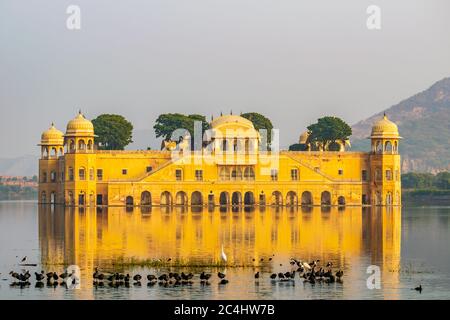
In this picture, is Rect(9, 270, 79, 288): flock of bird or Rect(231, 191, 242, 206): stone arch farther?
Rect(231, 191, 242, 206): stone arch

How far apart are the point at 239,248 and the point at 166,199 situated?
45980mm

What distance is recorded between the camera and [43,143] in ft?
347

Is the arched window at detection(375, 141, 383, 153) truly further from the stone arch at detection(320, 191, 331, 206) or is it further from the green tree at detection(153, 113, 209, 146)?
the green tree at detection(153, 113, 209, 146)

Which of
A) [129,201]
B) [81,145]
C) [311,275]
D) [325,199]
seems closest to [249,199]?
[325,199]

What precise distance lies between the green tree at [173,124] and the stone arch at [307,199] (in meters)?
15.5

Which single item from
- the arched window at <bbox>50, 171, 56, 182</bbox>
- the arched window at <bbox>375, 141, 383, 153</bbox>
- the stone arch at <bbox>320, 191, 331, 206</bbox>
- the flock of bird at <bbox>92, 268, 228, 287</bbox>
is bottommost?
the flock of bird at <bbox>92, 268, 228, 287</bbox>

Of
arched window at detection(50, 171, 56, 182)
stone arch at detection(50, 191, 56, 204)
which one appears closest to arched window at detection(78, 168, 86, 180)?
arched window at detection(50, 171, 56, 182)

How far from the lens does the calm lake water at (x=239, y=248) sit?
3666cm

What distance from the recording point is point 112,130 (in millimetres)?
107375

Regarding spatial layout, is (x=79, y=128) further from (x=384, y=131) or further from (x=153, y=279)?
(x=153, y=279)

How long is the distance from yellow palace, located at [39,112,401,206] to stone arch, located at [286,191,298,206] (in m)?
0.08

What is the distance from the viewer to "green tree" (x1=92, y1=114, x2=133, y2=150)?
107 meters

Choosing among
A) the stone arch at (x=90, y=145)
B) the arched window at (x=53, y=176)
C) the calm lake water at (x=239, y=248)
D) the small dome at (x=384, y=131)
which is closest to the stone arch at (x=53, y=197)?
the arched window at (x=53, y=176)
